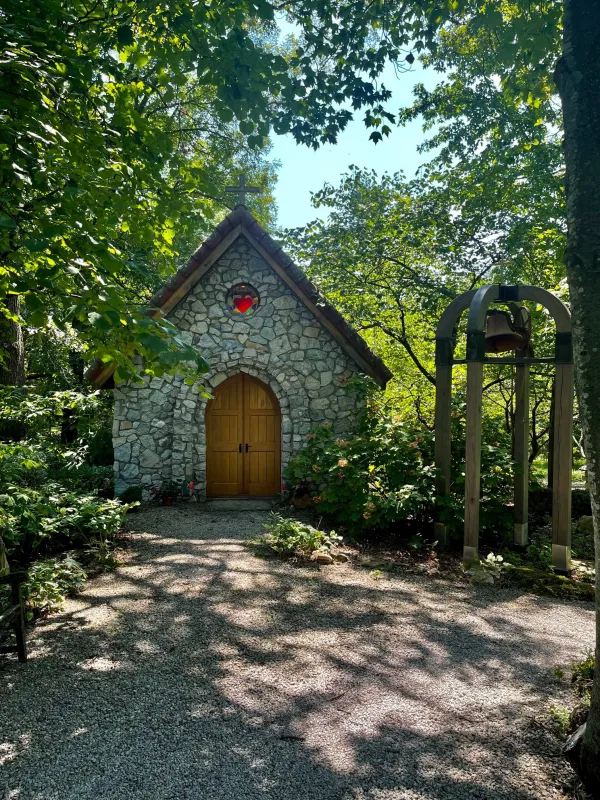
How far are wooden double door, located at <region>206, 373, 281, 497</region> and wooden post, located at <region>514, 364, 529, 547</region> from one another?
4360 mm

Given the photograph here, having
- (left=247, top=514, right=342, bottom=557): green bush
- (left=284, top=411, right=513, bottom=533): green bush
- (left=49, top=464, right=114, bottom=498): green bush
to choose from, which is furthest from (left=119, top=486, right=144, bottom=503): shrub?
(left=284, top=411, right=513, bottom=533): green bush

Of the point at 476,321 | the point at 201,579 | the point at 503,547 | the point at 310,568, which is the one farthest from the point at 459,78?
the point at 201,579

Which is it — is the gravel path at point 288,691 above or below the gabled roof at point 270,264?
below

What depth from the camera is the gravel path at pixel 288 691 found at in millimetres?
2311

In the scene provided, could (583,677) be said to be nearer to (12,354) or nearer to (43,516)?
(43,516)

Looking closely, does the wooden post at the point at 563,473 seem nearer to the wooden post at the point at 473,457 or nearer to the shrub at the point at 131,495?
the wooden post at the point at 473,457

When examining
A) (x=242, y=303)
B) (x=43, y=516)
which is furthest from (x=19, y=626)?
(x=242, y=303)

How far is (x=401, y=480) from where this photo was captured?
6.30 meters

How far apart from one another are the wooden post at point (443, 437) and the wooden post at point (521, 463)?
85 centimetres

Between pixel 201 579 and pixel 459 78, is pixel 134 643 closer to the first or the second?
pixel 201 579

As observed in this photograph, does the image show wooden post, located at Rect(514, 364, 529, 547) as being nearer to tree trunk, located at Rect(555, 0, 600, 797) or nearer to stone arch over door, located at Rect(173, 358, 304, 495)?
stone arch over door, located at Rect(173, 358, 304, 495)

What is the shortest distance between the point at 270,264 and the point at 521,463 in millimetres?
5024

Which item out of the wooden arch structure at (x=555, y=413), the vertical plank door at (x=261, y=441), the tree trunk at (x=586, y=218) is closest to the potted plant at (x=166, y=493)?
the vertical plank door at (x=261, y=441)

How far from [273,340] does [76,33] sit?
544 centimetres
